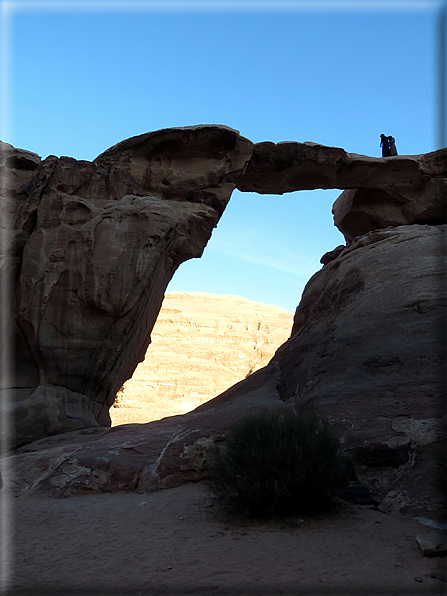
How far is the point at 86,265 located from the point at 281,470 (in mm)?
6568

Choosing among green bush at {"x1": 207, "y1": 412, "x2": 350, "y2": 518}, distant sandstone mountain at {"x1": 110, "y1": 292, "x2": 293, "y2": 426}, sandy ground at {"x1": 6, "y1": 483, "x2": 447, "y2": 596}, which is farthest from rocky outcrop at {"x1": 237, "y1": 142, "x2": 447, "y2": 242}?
distant sandstone mountain at {"x1": 110, "y1": 292, "x2": 293, "y2": 426}

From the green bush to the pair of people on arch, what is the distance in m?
11.6

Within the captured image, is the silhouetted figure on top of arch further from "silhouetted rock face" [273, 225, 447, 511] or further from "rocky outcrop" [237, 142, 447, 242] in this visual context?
"silhouetted rock face" [273, 225, 447, 511]

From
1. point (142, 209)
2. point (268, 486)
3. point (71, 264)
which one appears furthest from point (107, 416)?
point (268, 486)

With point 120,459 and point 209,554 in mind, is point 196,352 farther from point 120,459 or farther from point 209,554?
point 209,554

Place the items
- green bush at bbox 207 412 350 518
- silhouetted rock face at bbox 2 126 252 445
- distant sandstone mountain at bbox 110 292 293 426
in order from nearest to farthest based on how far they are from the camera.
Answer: green bush at bbox 207 412 350 518, silhouetted rock face at bbox 2 126 252 445, distant sandstone mountain at bbox 110 292 293 426

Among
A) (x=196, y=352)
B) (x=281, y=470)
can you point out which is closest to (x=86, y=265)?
(x=281, y=470)

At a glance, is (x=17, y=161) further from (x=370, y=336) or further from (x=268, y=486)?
(x=268, y=486)

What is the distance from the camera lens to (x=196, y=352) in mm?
50219

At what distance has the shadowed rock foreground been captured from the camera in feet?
24.8

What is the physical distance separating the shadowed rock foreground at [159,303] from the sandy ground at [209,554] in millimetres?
989

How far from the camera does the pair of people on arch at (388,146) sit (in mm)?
15801

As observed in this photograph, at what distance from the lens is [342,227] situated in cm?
1656

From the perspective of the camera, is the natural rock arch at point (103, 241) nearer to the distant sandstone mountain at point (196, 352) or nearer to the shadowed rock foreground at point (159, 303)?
the shadowed rock foreground at point (159, 303)
